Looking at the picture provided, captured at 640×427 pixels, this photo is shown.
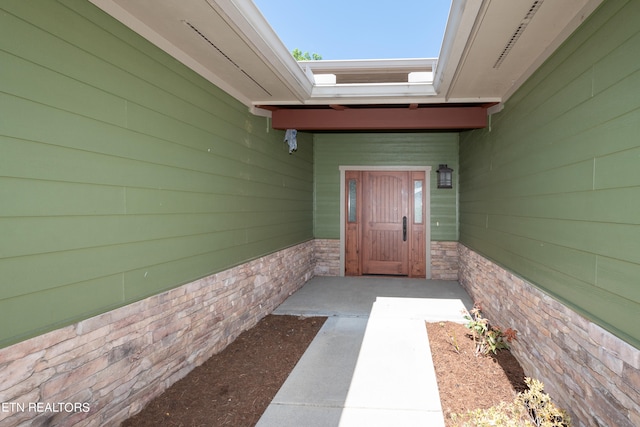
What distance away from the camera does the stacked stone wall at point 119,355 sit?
156 cm

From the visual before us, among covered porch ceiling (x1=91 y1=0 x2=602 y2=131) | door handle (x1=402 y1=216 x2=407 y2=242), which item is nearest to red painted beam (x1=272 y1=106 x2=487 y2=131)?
covered porch ceiling (x1=91 y1=0 x2=602 y2=131)

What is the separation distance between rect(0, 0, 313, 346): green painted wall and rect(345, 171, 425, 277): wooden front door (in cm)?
379

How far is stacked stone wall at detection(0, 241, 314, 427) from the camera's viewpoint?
156 centimetres

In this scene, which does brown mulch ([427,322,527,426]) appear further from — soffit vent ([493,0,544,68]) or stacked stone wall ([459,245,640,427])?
soffit vent ([493,0,544,68])

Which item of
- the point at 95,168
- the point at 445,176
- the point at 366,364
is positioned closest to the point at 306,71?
the point at 95,168

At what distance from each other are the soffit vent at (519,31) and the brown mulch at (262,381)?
8.60 ft

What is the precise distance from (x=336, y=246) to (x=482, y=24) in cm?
500

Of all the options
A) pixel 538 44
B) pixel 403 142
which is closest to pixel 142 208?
pixel 538 44

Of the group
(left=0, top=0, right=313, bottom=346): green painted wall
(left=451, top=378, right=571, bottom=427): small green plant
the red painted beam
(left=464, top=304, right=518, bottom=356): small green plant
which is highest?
the red painted beam

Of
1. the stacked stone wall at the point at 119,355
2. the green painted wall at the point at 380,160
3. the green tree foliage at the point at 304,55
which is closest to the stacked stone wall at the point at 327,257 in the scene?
the green painted wall at the point at 380,160

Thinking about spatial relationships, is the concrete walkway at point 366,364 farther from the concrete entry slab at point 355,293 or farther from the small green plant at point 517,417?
the small green plant at point 517,417

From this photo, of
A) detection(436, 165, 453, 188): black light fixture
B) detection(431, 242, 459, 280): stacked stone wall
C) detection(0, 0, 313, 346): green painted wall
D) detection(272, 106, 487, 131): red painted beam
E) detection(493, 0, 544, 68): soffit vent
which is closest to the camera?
detection(0, 0, 313, 346): green painted wall

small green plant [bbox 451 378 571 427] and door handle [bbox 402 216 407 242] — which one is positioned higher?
door handle [bbox 402 216 407 242]

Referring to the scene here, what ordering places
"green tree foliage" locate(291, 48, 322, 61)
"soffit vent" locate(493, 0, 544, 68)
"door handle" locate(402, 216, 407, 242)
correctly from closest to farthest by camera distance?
1. "soffit vent" locate(493, 0, 544, 68)
2. "door handle" locate(402, 216, 407, 242)
3. "green tree foliage" locate(291, 48, 322, 61)
